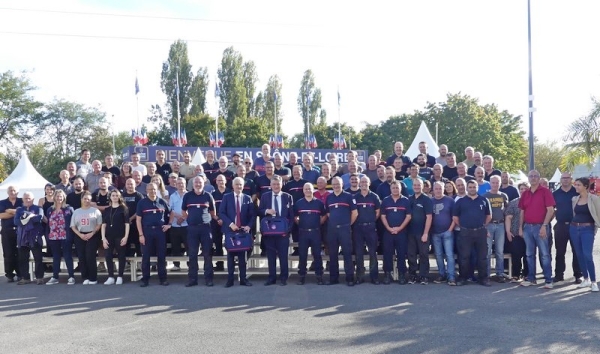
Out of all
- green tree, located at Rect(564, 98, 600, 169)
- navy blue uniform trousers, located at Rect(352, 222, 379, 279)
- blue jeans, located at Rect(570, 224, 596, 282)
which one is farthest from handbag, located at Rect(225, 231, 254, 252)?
green tree, located at Rect(564, 98, 600, 169)

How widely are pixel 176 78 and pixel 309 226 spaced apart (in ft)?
169

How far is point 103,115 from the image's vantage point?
68312 mm

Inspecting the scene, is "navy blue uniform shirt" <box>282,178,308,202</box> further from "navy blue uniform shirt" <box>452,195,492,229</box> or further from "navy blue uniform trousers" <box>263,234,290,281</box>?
"navy blue uniform shirt" <box>452,195,492,229</box>

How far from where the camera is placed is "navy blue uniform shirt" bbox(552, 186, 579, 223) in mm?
9484

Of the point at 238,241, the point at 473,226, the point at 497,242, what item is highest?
the point at 473,226

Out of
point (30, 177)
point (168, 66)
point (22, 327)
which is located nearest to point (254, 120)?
point (168, 66)

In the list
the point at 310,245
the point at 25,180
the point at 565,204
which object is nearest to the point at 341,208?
the point at 310,245

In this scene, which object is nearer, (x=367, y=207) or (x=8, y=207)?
(x=367, y=207)

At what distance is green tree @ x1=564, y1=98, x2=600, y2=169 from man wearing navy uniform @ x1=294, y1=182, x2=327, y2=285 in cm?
791

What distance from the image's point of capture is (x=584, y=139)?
1389 centimetres

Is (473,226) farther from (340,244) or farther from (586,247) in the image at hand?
(340,244)

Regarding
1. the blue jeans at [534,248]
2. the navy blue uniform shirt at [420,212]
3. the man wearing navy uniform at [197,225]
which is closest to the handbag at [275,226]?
the man wearing navy uniform at [197,225]

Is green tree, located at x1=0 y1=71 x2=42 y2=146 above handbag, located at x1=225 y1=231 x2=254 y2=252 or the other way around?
above

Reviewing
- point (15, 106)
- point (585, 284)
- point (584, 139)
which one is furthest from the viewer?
point (15, 106)
